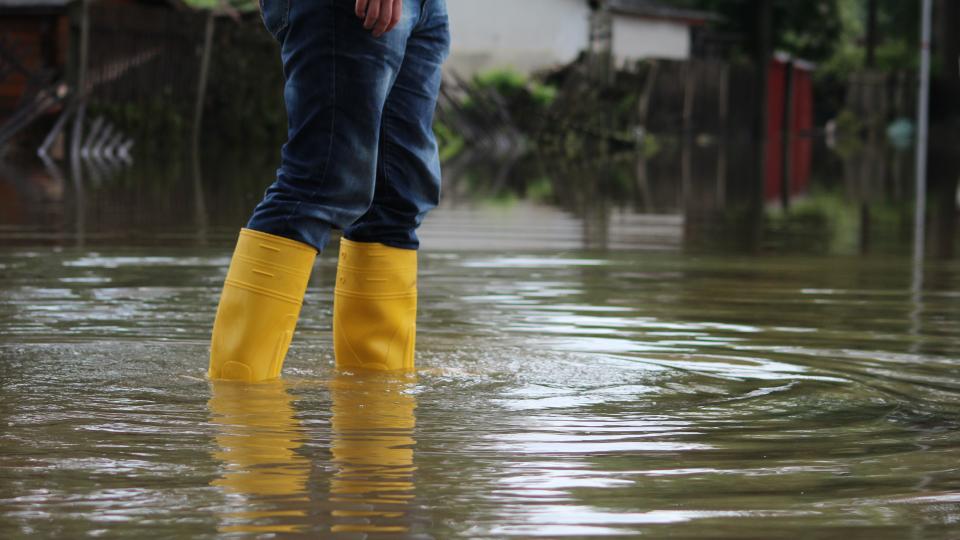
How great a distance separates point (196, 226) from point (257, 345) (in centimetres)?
531

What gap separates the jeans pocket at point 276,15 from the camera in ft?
11.7

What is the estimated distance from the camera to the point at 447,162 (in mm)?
20078

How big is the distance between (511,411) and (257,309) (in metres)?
0.63

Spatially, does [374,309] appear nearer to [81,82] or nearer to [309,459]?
[309,459]

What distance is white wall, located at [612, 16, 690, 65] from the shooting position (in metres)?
42.8

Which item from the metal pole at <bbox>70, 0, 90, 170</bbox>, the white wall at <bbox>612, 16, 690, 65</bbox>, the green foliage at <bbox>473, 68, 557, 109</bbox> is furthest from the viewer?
the white wall at <bbox>612, 16, 690, 65</bbox>

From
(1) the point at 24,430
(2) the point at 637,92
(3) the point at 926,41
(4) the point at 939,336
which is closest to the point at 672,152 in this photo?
(2) the point at 637,92

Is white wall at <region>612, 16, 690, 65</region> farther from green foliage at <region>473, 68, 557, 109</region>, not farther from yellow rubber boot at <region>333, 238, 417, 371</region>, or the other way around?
yellow rubber boot at <region>333, 238, 417, 371</region>

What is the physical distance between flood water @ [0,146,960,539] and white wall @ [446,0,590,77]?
30.0m

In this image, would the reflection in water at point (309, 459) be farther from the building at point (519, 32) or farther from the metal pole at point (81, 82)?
the building at point (519, 32)

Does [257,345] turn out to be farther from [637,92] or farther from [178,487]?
[637,92]

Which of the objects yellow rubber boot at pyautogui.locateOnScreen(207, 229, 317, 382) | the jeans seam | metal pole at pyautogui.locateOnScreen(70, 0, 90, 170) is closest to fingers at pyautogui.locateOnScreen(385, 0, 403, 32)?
the jeans seam

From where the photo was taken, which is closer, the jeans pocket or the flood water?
the flood water

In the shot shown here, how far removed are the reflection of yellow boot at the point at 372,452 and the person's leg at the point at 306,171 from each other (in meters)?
0.21
